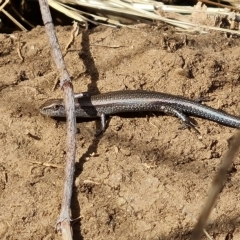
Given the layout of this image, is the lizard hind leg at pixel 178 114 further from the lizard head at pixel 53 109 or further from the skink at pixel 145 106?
the lizard head at pixel 53 109

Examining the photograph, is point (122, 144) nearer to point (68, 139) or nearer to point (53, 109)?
point (68, 139)

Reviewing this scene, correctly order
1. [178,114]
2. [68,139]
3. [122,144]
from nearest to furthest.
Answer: [68,139]
[122,144]
[178,114]

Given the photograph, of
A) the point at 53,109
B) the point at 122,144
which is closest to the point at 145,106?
the point at 122,144

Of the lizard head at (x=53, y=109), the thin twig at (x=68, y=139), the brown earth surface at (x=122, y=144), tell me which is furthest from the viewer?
the lizard head at (x=53, y=109)

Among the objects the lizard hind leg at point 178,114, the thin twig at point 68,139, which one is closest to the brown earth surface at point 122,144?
the lizard hind leg at point 178,114

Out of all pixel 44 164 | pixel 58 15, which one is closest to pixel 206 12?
pixel 58 15

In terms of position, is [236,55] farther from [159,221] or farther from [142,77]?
[159,221]
